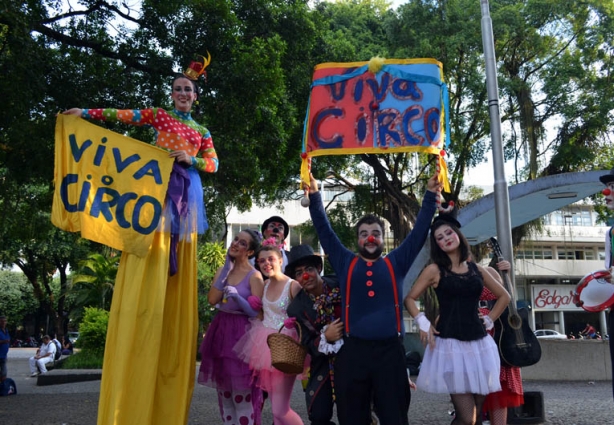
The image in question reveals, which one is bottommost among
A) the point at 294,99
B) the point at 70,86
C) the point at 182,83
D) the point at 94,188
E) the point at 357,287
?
the point at 357,287

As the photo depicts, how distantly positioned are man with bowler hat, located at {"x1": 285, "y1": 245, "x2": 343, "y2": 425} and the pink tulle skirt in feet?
0.59

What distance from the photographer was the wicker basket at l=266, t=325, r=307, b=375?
435 centimetres

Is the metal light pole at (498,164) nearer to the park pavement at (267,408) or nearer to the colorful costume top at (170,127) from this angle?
the park pavement at (267,408)

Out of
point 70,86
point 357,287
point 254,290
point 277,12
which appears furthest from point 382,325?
point 277,12

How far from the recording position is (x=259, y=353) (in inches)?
190

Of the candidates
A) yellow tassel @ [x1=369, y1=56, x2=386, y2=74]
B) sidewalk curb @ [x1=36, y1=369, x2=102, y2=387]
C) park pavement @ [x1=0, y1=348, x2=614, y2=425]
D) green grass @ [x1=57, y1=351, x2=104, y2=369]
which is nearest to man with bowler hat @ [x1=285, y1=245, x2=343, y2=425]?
yellow tassel @ [x1=369, y1=56, x2=386, y2=74]

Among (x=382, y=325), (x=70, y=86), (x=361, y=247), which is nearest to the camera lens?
(x=382, y=325)

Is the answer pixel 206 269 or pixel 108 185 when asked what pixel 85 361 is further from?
pixel 108 185

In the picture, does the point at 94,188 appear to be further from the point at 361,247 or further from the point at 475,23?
the point at 475,23

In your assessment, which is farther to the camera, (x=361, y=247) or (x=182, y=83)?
(x=182, y=83)

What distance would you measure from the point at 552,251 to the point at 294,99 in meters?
39.1

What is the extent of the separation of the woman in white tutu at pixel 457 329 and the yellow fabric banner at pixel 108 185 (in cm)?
206

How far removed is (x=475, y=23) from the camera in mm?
17453

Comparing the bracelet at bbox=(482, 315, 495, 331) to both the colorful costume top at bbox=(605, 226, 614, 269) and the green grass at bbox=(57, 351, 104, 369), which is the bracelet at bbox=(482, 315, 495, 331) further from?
the green grass at bbox=(57, 351, 104, 369)
